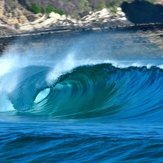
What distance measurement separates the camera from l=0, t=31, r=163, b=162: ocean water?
10.2 meters

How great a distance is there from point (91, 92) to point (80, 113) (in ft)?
9.50

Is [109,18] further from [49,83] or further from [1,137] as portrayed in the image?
[1,137]

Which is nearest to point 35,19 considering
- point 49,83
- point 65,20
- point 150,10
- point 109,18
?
point 65,20

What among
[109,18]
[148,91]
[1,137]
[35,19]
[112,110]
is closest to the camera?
[1,137]

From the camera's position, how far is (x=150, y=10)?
106812 mm

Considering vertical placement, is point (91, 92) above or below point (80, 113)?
below

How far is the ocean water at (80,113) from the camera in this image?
10219mm

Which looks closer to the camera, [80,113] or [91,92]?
[80,113]

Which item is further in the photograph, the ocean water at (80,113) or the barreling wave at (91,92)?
the barreling wave at (91,92)

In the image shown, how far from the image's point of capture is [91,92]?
805 inches

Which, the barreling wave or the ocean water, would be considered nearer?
the ocean water

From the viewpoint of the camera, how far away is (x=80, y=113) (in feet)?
57.7

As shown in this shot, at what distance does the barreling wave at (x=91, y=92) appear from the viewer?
1777 centimetres

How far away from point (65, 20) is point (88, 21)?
3269 millimetres
